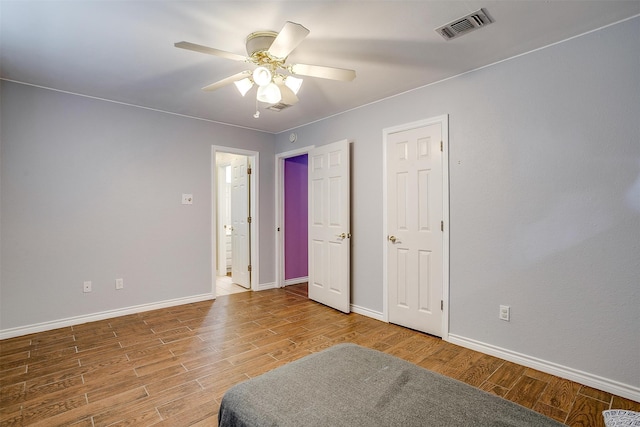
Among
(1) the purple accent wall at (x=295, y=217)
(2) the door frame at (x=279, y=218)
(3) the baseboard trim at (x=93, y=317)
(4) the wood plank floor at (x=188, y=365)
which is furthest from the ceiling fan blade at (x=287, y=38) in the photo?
(3) the baseboard trim at (x=93, y=317)

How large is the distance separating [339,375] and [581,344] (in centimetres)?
206

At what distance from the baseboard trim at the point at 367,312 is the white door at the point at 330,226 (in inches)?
3.3

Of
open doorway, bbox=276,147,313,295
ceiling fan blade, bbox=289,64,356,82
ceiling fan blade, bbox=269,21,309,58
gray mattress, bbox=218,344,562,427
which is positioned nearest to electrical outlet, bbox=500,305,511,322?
gray mattress, bbox=218,344,562,427

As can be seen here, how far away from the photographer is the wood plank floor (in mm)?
1953

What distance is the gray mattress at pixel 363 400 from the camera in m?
1.04

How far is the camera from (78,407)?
6.54 ft

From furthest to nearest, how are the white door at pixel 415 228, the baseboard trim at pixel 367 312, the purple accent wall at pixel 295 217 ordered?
the purple accent wall at pixel 295 217, the baseboard trim at pixel 367 312, the white door at pixel 415 228

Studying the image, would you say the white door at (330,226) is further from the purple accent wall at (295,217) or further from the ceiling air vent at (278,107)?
the purple accent wall at (295,217)

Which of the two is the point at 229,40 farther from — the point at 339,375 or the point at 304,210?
the point at 304,210

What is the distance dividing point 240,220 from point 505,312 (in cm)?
399

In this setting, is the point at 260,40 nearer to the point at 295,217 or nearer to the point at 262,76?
the point at 262,76

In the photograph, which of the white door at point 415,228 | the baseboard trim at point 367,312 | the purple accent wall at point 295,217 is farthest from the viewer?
the purple accent wall at point 295,217

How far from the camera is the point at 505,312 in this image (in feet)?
8.55

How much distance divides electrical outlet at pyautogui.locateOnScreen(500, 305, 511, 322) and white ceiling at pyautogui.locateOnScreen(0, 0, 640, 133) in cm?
212
